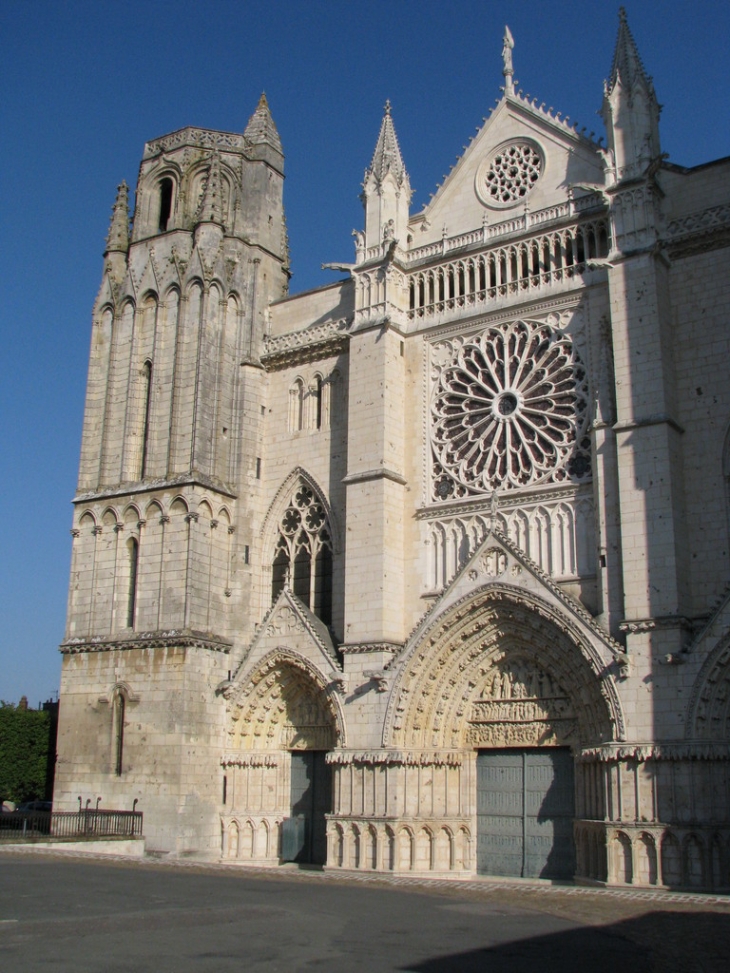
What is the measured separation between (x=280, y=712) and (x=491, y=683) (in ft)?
16.8

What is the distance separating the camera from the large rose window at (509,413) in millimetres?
21375

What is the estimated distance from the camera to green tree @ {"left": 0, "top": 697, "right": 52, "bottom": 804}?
31969 mm

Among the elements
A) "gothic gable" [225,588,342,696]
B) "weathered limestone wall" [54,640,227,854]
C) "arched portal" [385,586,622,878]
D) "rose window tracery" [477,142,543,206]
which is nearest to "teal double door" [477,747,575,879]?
"arched portal" [385,586,622,878]

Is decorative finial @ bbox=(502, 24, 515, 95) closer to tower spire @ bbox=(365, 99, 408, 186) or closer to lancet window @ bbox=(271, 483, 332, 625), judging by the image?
tower spire @ bbox=(365, 99, 408, 186)

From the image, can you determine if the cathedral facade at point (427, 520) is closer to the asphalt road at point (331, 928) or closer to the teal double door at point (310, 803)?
the teal double door at point (310, 803)

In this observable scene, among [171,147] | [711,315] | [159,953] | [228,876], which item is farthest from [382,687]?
[171,147]

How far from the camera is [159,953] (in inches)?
379

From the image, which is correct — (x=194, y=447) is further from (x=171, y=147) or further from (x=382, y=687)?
(x=171, y=147)

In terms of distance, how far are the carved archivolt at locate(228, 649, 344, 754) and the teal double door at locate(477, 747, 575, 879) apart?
3720 mm

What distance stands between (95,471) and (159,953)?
56.6 feet

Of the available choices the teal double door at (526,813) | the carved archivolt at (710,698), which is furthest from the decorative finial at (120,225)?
the carved archivolt at (710,698)

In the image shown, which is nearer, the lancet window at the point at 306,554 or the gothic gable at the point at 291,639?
the gothic gable at the point at 291,639

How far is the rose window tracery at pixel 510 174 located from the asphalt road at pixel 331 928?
14824 millimetres

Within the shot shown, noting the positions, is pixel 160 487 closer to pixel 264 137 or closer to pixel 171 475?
pixel 171 475
